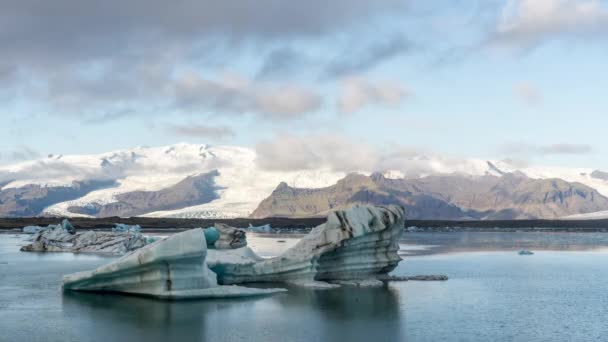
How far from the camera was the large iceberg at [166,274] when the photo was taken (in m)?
22.1

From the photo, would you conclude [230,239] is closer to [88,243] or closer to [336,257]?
[88,243]

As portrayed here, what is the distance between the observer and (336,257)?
2791 cm

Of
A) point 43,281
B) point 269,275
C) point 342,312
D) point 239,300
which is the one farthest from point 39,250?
point 342,312

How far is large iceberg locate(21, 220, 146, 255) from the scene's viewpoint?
4603 centimetres

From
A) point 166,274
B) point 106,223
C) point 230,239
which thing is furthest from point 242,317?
point 106,223

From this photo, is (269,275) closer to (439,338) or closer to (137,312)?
(137,312)

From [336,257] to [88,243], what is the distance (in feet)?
82.8

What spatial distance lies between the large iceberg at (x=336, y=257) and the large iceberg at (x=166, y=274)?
3.00 meters

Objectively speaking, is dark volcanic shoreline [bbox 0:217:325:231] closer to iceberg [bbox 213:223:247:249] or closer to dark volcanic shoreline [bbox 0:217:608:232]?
dark volcanic shoreline [bbox 0:217:608:232]

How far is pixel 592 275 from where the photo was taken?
1359 inches

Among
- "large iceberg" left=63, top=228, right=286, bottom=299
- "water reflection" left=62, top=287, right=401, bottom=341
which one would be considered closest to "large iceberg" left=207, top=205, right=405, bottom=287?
"water reflection" left=62, top=287, right=401, bottom=341

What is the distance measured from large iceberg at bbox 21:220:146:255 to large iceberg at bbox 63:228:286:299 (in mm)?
21246

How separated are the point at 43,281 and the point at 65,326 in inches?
410

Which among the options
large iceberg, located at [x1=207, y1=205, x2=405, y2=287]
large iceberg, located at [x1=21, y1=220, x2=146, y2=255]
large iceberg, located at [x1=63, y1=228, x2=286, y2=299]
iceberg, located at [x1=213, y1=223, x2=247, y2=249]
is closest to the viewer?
large iceberg, located at [x1=63, y1=228, x2=286, y2=299]
